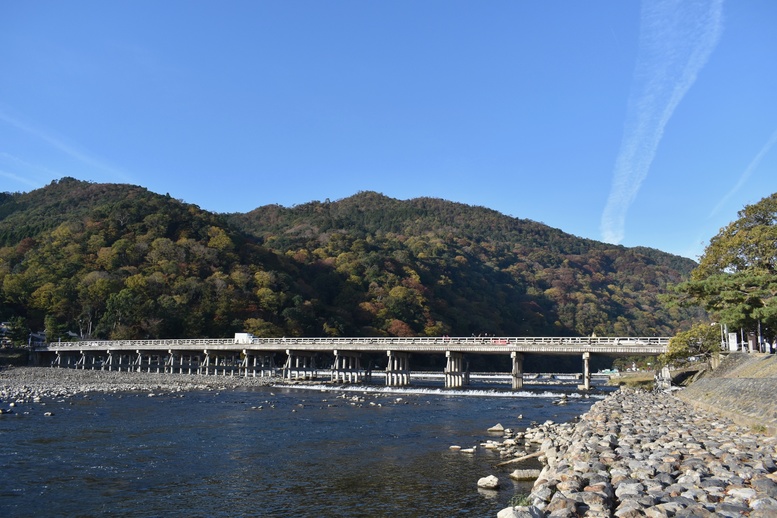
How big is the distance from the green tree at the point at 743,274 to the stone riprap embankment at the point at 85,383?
120 ft

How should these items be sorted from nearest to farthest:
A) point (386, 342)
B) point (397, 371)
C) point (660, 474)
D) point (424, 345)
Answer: point (660, 474) → point (424, 345) → point (386, 342) → point (397, 371)

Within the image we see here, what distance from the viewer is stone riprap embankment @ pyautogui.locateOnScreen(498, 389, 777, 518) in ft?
25.7

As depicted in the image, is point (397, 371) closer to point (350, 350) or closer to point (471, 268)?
point (350, 350)

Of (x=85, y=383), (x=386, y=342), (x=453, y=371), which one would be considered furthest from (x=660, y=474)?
(x=85, y=383)

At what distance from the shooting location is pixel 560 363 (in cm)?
9544

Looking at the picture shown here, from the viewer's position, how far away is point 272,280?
79688 millimetres

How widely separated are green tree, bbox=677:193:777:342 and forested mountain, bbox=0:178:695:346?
2721 cm

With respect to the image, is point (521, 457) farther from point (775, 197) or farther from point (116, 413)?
point (775, 197)

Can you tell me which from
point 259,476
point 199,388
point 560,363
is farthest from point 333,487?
point 560,363

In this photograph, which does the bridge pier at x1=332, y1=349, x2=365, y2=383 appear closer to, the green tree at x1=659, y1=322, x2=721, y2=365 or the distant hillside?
the distant hillside

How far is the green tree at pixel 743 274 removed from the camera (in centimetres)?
2656

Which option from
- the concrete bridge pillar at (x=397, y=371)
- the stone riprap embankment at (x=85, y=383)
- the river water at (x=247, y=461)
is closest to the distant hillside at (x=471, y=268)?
the concrete bridge pillar at (x=397, y=371)

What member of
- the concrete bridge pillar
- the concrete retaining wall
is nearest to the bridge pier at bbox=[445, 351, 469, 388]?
the concrete bridge pillar

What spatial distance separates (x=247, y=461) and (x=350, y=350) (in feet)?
124
